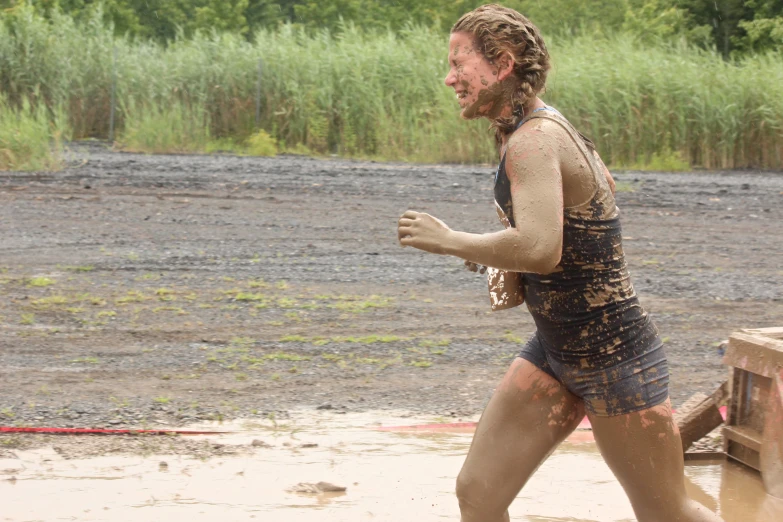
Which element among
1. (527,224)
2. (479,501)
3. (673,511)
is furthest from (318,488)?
(527,224)

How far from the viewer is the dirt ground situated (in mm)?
5645

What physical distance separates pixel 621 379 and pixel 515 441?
0.38 m

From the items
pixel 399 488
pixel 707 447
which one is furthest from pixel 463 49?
pixel 707 447

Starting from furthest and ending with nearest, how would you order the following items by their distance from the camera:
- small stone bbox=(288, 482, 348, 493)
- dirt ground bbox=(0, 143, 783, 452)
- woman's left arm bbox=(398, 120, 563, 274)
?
1. dirt ground bbox=(0, 143, 783, 452)
2. small stone bbox=(288, 482, 348, 493)
3. woman's left arm bbox=(398, 120, 563, 274)

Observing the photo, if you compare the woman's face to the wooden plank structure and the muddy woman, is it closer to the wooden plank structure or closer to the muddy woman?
the muddy woman

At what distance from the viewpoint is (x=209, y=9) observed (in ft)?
128

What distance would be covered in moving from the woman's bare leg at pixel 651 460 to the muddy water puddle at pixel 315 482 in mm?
1281

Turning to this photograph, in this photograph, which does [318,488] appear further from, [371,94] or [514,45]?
[371,94]

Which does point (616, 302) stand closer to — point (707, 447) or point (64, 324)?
point (707, 447)

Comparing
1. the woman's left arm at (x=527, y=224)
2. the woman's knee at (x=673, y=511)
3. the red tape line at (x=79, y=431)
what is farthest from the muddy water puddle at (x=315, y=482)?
the woman's left arm at (x=527, y=224)

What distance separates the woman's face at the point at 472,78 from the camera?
2951mm

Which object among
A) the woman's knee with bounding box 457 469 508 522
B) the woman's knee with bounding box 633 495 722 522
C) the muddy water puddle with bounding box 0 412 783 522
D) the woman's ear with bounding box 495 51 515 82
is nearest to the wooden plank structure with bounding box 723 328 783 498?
the muddy water puddle with bounding box 0 412 783 522

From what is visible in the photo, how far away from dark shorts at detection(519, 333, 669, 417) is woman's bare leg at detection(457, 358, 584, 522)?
13 centimetres

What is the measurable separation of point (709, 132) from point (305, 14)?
26.5m
